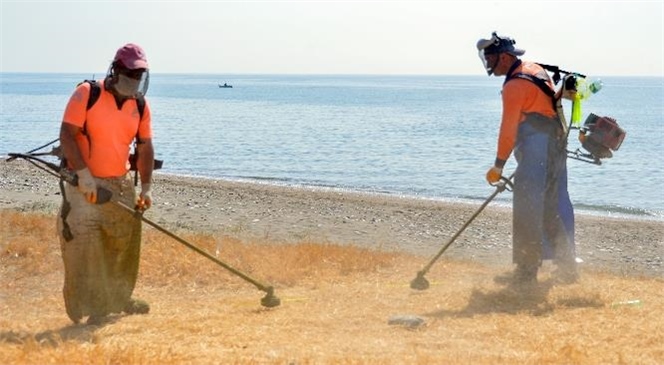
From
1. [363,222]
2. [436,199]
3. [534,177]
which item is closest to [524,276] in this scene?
[534,177]

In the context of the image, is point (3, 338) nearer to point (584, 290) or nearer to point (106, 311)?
point (106, 311)

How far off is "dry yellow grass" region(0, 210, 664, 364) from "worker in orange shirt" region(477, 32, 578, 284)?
43 centimetres

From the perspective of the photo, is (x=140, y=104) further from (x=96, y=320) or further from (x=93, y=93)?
(x=96, y=320)

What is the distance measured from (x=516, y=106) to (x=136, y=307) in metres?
3.95

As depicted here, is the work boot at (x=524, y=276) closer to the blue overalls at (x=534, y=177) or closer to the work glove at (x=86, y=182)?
the blue overalls at (x=534, y=177)

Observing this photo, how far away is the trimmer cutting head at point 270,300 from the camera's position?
8250mm

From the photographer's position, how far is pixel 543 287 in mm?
8906

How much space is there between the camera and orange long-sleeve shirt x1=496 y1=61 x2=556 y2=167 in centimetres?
876

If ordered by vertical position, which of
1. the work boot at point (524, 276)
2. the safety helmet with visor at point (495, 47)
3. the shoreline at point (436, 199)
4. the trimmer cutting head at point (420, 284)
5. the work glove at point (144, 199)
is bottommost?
the shoreline at point (436, 199)

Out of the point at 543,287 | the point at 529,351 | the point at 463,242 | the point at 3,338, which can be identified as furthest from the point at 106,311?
the point at 463,242

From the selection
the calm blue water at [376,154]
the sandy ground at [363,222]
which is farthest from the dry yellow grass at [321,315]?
the calm blue water at [376,154]

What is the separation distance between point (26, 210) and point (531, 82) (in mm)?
11697

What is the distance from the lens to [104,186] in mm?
7520

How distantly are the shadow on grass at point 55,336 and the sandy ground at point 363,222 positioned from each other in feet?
24.3
